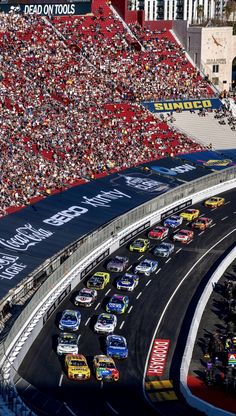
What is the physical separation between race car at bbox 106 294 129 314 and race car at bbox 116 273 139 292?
2.82 m

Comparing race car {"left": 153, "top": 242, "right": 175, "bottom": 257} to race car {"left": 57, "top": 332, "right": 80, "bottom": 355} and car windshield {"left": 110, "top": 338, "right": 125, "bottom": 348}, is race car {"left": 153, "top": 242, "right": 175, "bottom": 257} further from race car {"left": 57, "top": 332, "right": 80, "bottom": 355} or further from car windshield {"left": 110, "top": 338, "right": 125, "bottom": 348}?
race car {"left": 57, "top": 332, "right": 80, "bottom": 355}

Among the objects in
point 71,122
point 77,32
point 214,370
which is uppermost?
point 77,32

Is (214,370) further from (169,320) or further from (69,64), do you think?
(69,64)

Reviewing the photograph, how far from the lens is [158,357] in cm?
5959

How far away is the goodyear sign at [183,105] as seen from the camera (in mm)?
109125

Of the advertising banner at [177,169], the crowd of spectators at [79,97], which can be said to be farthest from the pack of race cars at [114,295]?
the crowd of spectators at [79,97]

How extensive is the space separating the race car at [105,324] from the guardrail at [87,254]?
364 cm

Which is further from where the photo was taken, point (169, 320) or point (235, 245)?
point (235, 245)

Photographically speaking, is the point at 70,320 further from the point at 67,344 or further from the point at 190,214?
the point at 190,214

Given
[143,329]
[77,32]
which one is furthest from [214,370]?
[77,32]

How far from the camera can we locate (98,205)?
264ft

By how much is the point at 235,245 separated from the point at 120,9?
53415 millimetres

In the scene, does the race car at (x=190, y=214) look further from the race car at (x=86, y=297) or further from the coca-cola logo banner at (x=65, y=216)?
the race car at (x=86, y=297)

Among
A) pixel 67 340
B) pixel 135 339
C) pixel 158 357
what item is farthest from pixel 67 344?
pixel 158 357
